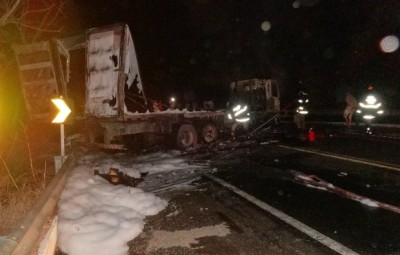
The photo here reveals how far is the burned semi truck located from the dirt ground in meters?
4.38

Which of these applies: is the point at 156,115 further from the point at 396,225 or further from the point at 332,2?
the point at 332,2

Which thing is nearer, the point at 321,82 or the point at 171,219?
the point at 171,219

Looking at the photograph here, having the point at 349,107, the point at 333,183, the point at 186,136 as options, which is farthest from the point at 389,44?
the point at 333,183

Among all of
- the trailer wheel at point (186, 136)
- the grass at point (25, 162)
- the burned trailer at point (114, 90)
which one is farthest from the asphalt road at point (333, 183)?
the grass at point (25, 162)

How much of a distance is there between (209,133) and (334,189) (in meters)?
7.78

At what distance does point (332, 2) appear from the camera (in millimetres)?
29656

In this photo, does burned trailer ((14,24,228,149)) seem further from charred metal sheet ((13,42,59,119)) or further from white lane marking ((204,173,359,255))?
white lane marking ((204,173,359,255))

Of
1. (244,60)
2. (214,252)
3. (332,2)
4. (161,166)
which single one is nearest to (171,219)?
(214,252)

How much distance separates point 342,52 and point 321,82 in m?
3.35

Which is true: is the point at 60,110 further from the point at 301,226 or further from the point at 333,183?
the point at 333,183

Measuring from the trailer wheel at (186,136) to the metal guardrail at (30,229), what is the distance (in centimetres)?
771

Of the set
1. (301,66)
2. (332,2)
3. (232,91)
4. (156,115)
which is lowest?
(156,115)

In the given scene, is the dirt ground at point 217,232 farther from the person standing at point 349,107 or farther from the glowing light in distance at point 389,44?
the glowing light in distance at point 389,44

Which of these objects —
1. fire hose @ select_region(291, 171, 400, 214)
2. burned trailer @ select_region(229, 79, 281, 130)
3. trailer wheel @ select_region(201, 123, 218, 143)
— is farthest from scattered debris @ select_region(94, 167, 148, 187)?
burned trailer @ select_region(229, 79, 281, 130)
